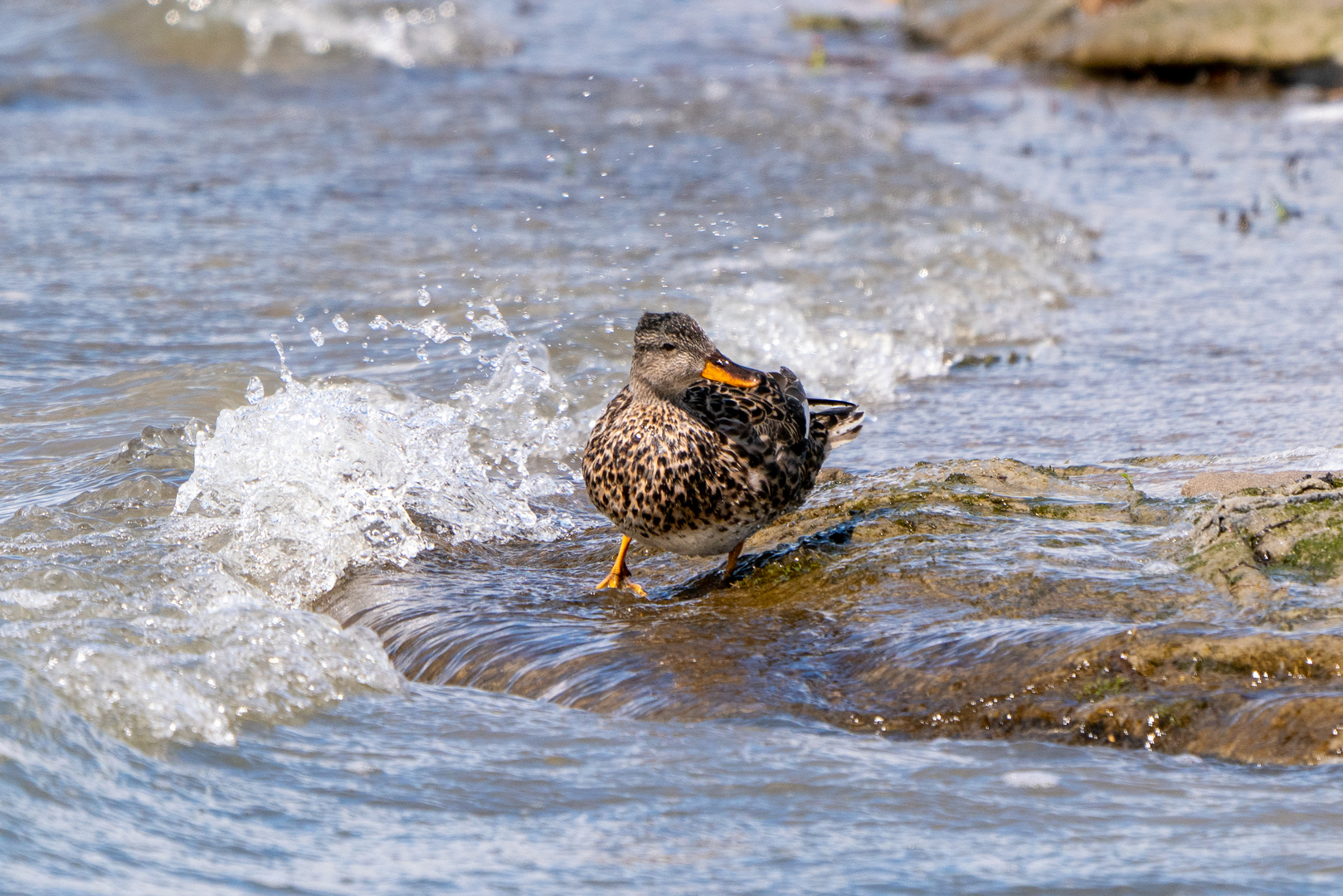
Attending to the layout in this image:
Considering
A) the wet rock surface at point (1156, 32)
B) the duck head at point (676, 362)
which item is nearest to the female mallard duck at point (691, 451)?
the duck head at point (676, 362)

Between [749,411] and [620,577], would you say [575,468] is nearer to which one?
[620,577]

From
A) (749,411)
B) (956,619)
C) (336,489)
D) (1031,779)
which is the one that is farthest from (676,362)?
(1031,779)

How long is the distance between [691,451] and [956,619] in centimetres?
100

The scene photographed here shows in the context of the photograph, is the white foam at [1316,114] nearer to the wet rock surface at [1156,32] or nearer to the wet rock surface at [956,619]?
the wet rock surface at [1156,32]

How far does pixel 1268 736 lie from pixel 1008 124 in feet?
39.2

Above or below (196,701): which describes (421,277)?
above

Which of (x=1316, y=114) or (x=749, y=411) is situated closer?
(x=749, y=411)

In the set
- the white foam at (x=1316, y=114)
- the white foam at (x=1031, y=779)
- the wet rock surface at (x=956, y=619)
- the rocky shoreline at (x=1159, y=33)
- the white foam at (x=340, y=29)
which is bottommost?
the white foam at (x=1031, y=779)

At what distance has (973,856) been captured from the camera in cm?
333

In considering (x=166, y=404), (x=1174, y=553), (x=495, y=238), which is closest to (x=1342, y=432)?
(x=1174, y=553)

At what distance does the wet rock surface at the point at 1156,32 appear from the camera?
50.3ft

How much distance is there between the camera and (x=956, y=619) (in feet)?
Answer: 14.8

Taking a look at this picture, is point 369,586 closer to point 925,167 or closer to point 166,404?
point 166,404

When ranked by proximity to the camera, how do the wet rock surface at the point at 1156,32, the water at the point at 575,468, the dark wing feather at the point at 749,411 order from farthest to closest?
the wet rock surface at the point at 1156,32
the dark wing feather at the point at 749,411
the water at the point at 575,468
